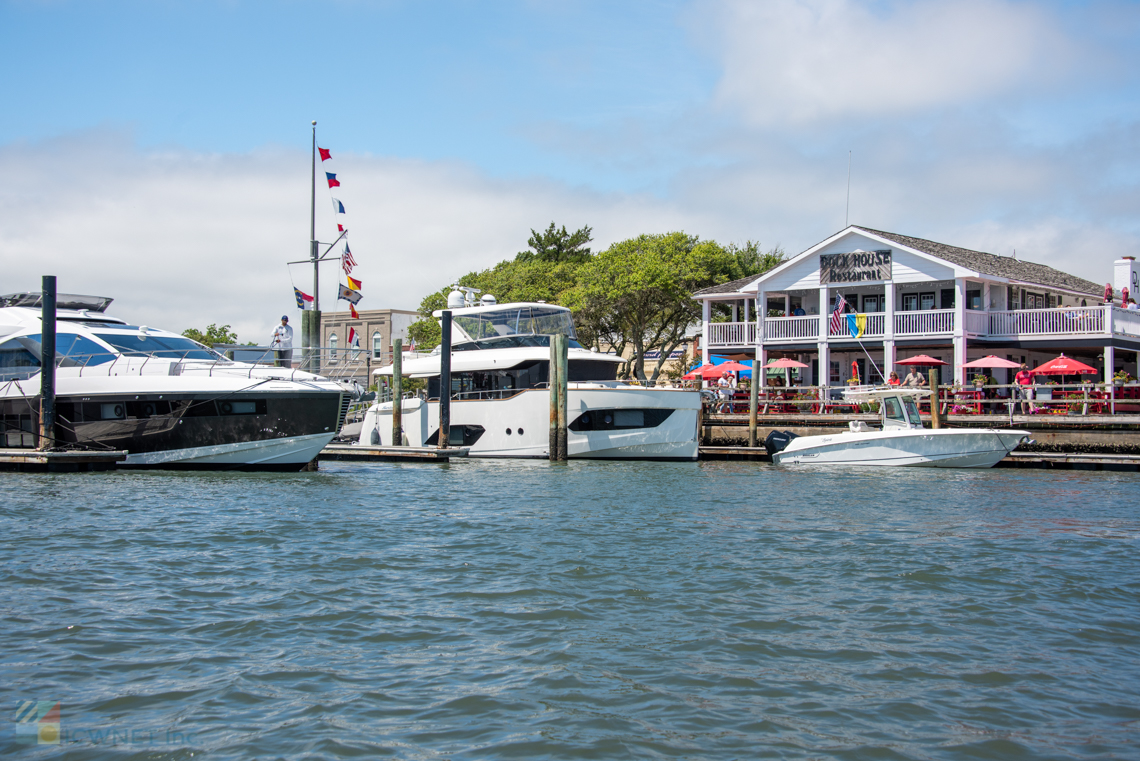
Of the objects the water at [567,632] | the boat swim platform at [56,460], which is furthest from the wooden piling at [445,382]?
the water at [567,632]

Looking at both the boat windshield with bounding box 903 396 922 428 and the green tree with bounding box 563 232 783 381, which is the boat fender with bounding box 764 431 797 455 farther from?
the green tree with bounding box 563 232 783 381

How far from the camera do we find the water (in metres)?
5.39

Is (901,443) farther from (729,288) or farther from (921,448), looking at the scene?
(729,288)

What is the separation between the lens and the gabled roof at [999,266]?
3341 centimetres

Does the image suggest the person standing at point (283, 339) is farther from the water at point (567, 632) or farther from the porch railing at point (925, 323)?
the porch railing at point (925, 323)

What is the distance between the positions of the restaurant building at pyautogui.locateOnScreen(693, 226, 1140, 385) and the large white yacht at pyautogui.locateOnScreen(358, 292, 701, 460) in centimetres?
1015

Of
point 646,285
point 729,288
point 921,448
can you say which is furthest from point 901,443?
point 646,285

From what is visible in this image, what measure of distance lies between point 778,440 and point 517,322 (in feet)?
25.4

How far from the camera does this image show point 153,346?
64.1ft

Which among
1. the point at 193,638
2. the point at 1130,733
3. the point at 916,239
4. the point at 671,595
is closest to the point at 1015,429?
the point at 916,239

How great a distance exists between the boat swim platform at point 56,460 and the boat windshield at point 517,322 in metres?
10.4

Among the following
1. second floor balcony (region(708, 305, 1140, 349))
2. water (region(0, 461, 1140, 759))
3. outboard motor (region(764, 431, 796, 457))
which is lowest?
water (region(0, 461, 1140, 759))

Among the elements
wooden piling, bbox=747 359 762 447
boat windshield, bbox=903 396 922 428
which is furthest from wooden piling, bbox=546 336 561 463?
boat windshield, bbox=903 396 922 428

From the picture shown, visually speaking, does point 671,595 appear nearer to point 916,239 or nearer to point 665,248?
point 916,239
